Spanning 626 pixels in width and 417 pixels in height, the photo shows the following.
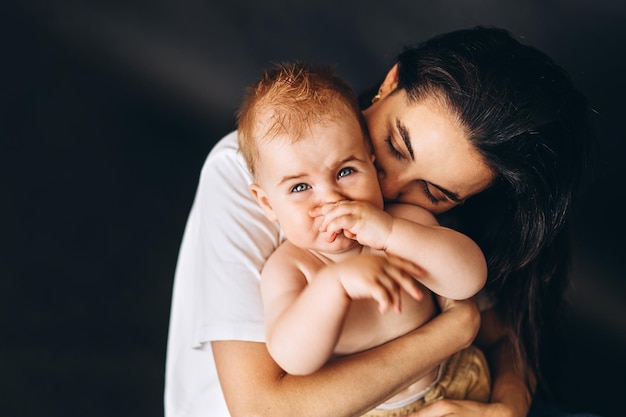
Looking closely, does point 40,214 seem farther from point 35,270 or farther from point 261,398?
point 261,398

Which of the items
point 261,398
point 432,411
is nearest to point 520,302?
point 432,411

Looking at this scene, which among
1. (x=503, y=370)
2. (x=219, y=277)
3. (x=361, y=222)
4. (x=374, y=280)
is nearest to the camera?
(x=374, y=280)

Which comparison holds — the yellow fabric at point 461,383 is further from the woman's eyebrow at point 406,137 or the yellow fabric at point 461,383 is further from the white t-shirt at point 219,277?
the woman's eyebrow at point 406,137

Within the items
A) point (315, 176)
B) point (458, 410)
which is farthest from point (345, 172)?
point (458, 410)

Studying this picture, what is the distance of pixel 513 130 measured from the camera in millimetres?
1062

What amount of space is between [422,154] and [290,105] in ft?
0.77

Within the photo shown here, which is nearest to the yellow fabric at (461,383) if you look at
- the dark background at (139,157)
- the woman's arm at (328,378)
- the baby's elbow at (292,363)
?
the woman's arm at (328,378)

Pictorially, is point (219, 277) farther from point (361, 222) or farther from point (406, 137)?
point (406, 137)

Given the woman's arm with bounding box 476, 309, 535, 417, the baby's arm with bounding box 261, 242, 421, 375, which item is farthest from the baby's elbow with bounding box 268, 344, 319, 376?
the woman's arm with bounding box 476, 309, 535, 417

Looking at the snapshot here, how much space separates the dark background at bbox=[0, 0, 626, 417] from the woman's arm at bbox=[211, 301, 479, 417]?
79 centimetres

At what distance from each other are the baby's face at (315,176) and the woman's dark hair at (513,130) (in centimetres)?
17

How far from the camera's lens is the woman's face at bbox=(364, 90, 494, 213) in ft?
3.53

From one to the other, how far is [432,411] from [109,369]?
3.09 ft

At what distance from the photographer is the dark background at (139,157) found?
5.49 feet
